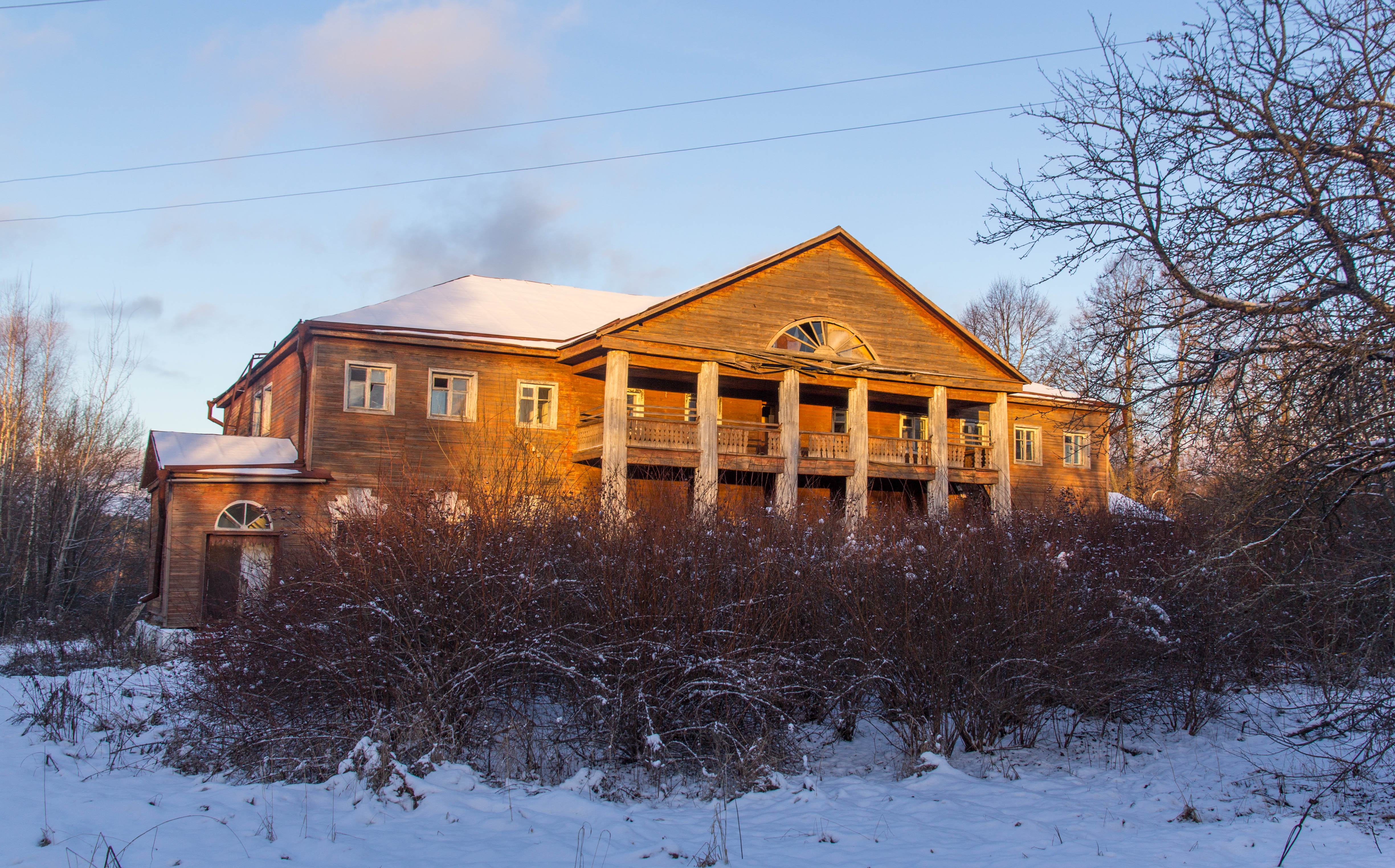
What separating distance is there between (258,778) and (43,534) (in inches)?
1015

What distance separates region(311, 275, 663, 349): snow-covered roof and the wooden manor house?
0.07 m

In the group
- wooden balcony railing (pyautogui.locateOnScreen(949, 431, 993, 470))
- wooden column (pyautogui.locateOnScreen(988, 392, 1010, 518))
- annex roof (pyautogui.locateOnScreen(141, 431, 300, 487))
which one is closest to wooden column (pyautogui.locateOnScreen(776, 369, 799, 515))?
wooden balcony railing (pyautogui.locateOnScreen(949, 431, 993, 470))

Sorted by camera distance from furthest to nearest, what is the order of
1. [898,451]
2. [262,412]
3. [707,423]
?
[262,412], [898,451], [707,423]

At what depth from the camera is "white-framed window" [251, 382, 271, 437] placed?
84.2 feet

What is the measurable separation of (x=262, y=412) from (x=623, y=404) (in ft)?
36.1

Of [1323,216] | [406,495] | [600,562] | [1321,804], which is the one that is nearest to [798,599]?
[600,562]

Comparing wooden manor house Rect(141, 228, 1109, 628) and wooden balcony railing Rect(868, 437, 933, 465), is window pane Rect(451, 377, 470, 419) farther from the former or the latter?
wooden balcony railing Rect(868, 437, 933, 465)

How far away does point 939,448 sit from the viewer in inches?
1007

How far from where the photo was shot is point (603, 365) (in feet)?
75.7

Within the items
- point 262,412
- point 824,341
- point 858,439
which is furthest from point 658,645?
point 262,412

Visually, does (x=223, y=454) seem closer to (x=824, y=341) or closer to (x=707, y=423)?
(x=707, y=423)

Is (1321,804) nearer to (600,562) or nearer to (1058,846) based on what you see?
(1058,846)

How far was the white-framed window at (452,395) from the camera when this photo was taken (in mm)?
22203

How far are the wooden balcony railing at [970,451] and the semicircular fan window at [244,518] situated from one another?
16533 millimetres
